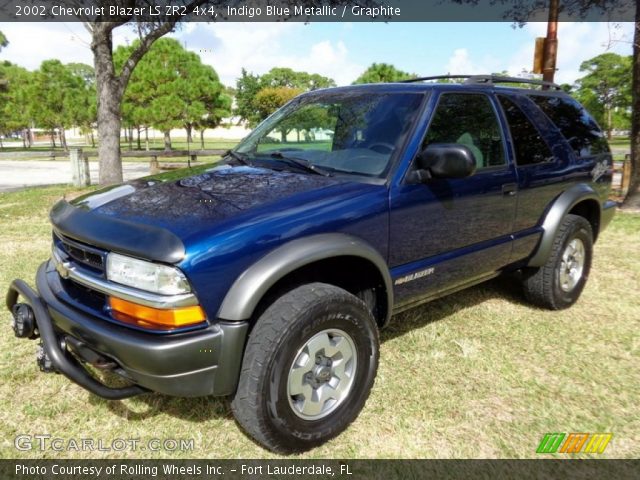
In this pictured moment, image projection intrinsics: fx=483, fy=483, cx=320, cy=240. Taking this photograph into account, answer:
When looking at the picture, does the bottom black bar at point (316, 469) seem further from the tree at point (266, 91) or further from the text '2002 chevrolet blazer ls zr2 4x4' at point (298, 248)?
the tree at point (266, 91)

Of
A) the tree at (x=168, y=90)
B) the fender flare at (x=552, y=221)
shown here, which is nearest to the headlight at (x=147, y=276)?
the fender flare at (x=552, y=221)

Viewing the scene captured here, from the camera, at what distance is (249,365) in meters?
2.21

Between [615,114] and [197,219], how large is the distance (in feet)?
154

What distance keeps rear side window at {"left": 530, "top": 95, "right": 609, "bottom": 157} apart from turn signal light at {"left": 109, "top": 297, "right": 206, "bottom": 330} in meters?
3.28

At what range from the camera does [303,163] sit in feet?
9.92

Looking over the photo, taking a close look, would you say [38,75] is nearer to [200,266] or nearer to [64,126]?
[64,126]

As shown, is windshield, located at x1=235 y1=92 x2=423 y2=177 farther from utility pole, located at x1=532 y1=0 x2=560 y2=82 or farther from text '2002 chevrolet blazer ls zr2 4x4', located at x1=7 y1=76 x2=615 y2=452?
utility pole, located at x1=532 y1=0 x2=560 y2=82

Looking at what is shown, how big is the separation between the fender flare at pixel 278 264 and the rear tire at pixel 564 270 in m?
2.21

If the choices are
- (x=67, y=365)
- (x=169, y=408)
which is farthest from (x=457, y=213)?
(x=67, y=365)

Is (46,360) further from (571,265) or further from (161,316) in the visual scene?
(571,265)

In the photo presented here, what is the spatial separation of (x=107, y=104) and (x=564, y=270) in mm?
9462

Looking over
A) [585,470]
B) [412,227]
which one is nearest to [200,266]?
[412,227]

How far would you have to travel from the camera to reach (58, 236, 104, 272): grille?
2316 mm

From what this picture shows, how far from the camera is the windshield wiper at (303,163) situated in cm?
289
